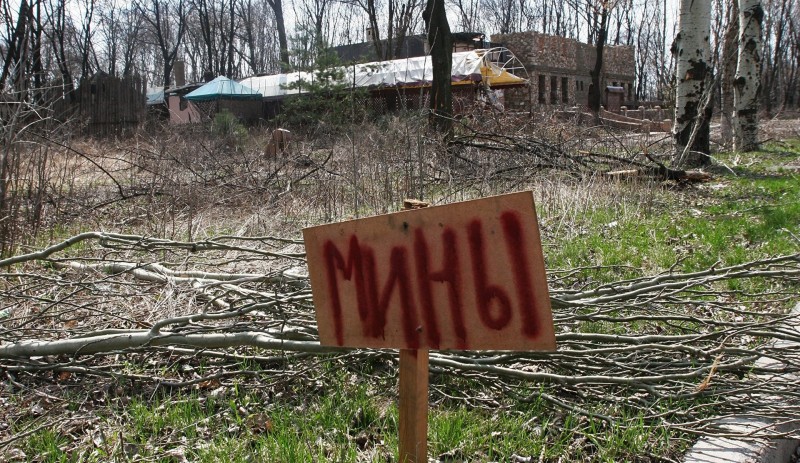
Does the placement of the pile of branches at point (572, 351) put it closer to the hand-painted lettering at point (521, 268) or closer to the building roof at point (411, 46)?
the hand-painted lettering at point (521, 268)

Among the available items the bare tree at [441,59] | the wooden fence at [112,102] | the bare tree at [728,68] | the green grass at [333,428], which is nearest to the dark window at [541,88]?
the bare tree at [728,68]

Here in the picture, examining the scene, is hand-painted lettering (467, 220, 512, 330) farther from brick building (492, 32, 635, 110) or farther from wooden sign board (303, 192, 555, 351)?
brick building (492, 32, 635, 110)

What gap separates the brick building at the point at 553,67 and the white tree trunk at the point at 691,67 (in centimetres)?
1935

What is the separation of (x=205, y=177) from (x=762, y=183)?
7.23 metres

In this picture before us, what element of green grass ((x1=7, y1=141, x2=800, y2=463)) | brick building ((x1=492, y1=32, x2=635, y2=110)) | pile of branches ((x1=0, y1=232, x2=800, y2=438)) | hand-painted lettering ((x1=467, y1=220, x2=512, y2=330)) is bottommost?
green grass ((x1=7, y1=141, x2=800, y2=463))

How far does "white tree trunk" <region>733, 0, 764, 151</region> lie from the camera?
14180 millimetres

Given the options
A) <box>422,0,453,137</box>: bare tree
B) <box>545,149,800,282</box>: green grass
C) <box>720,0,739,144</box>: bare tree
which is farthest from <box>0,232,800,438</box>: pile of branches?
<box>720,0,739,144</box>: bare tree

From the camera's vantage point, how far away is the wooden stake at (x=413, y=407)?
2127 mm

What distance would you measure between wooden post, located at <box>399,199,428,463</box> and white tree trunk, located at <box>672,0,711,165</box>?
31.7ft

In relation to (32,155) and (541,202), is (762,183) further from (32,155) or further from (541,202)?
(32,155)

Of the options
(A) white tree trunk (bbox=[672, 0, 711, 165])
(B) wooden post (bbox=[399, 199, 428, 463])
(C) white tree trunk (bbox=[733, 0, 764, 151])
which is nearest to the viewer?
(B) wooden post (bbox=[399, 199, 428, 463])

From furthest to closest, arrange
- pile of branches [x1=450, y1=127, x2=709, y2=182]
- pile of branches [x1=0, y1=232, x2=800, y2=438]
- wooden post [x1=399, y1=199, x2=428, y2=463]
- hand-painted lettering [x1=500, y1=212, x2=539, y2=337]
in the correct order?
pile of branches [x1=450, y1=127, x2=709, y2=182]
pile of branches [x1=0, y1=232, x2=800, y2=438]
wooden post [x1=399, y1=199, x2=428, y2=463]
hand-painted lettering [x1=500, y1=212, x2=539, y2=337]

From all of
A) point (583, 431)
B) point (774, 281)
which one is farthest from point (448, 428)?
point (774, 281)

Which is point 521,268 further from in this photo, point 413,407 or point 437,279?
point 413,407
